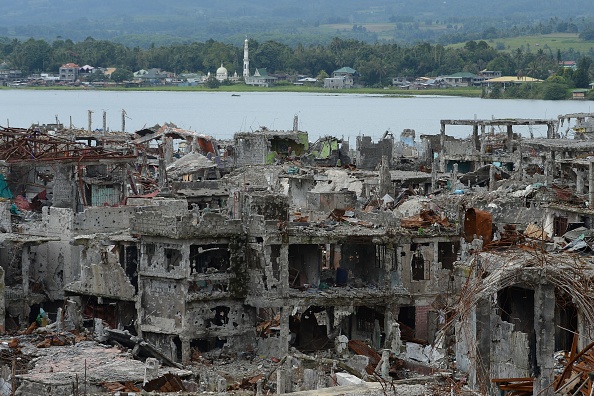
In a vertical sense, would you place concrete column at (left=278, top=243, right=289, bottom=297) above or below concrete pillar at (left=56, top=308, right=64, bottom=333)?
above

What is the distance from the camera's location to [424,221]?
36188 millimetres

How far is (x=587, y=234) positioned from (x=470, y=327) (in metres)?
9.24

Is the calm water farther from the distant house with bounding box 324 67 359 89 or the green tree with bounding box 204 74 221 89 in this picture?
the green tree with bounding box 204 74 221 89

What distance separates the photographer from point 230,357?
113ft

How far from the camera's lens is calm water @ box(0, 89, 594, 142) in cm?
11812

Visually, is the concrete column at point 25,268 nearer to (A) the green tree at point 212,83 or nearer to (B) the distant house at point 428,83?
(B) the distant house at point 428,83

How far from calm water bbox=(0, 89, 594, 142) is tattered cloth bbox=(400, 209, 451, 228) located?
59383 millimetres

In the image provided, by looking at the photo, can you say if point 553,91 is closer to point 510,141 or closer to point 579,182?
point 510,141

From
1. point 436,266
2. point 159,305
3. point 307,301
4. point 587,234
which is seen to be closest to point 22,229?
point 159,305

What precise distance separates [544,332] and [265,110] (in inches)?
5300

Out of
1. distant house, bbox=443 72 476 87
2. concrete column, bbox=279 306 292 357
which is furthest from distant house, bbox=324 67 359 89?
concrete column, bbox=279 306 292 357

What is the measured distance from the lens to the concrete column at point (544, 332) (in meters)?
19.5

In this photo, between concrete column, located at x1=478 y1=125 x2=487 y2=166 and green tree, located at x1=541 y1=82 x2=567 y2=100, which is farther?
green tree, located at x1=541 y1=82 x2=567 y2=100

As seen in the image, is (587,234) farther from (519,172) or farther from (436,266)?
(519,172)
